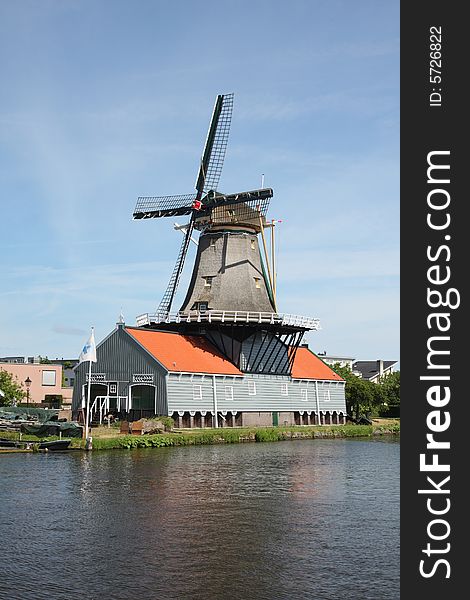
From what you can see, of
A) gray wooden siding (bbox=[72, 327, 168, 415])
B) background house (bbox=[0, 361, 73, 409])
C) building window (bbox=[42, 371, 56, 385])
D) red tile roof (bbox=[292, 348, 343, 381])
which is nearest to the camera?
gray wooden siding (bbox=[72, 327, 168, 415])

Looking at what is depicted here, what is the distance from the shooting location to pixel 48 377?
246ft

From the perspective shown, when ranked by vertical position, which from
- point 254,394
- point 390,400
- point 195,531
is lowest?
point 195,531

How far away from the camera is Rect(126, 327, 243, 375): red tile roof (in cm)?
4850

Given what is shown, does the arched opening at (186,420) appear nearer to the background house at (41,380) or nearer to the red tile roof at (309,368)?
the red tile roof at (309,368)

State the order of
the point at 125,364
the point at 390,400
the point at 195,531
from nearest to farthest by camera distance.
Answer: the point at 195,531 → the point at 125,364 → the point at 390,400

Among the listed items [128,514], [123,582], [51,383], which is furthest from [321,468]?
[51,383]

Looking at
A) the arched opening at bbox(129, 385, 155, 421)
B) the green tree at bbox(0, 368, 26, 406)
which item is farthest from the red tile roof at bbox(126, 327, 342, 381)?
the green tree at bbox(0, 368, 26, 406)

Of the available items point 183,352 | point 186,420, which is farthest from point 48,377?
point 186,420

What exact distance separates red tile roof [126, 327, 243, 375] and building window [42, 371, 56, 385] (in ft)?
83.1

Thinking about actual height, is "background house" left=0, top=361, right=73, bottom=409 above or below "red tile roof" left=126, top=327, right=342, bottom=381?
below

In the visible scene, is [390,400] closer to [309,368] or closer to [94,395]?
[309,368]

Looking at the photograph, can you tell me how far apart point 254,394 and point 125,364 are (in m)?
10.1

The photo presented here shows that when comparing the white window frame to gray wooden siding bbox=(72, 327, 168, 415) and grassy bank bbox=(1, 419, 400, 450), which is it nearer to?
gray wooden siding bbox=(72, 327, 168, 415)

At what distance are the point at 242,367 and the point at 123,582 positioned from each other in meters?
40.0
